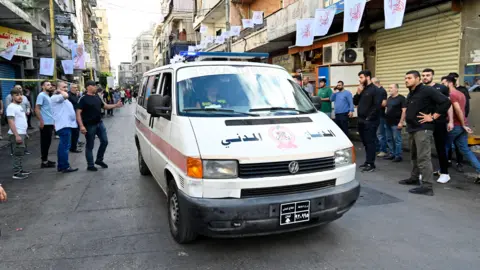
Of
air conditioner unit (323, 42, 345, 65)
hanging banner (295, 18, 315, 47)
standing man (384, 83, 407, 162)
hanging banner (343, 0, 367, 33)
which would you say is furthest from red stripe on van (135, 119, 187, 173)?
air conditioner unit (323, 42, 345, 65)

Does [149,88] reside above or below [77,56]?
below

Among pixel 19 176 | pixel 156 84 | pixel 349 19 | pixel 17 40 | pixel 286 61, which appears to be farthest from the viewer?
pixel 286 61

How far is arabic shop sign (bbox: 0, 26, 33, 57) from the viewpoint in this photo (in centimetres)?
1512

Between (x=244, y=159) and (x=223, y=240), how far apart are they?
1168 millimetres

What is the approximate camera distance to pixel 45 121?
8.11 meters

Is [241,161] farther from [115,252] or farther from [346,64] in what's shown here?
[346,64]

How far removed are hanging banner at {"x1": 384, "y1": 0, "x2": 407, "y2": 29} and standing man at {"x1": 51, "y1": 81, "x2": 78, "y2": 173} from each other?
24.3 ft

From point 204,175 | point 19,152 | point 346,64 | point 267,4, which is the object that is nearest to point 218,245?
point 204,175

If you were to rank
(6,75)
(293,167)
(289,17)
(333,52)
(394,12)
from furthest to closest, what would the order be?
(6,75) → (289,17) → (333,52) → (394,12) → (293,167)

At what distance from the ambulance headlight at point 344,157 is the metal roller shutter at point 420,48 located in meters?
7.37

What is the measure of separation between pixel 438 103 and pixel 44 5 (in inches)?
909

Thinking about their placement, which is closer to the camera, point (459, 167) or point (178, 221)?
point (178, 221)

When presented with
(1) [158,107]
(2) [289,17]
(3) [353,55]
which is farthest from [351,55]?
(1) [158,107]

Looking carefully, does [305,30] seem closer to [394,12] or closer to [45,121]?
[394,12]
